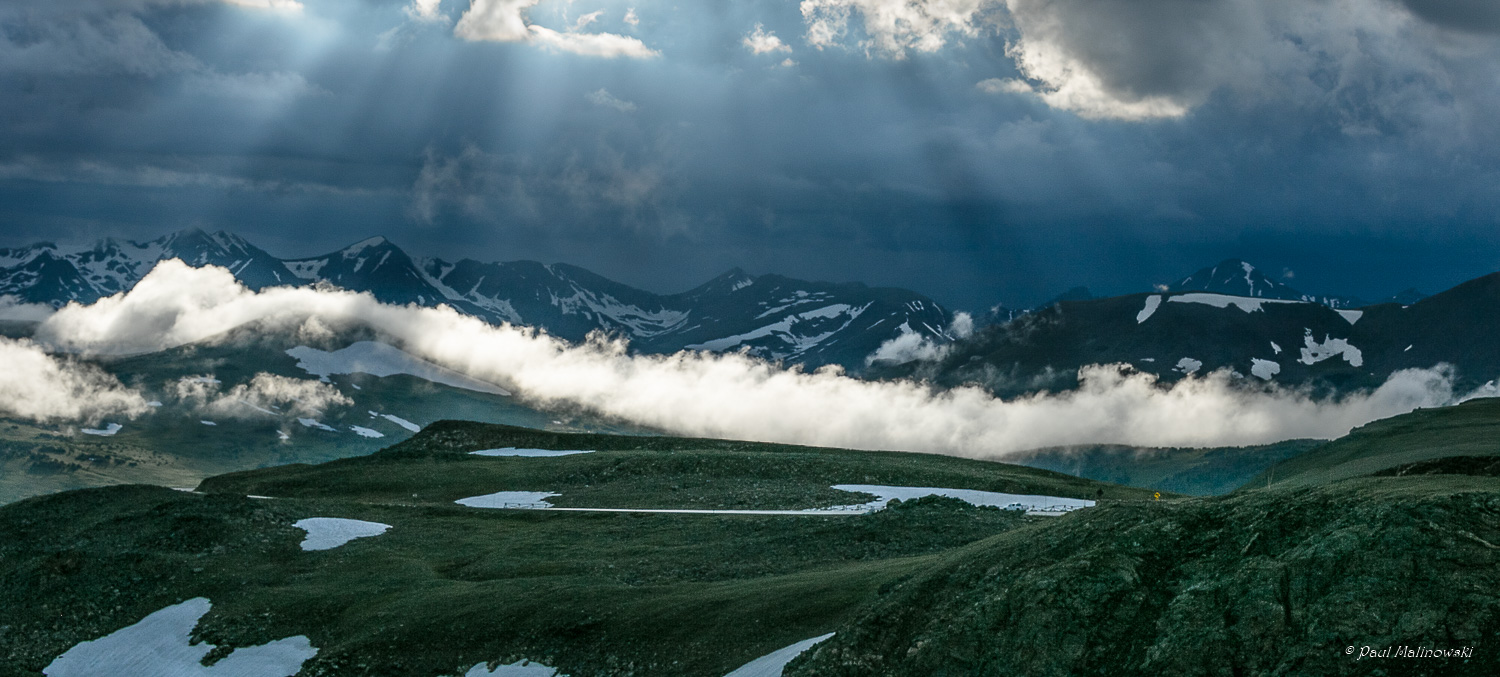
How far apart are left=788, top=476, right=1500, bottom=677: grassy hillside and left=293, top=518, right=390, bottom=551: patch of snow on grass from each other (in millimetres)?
46948

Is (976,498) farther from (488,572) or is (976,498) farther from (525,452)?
(525,452)

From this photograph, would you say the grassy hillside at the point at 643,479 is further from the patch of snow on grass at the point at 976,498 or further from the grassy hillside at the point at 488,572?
the patch of snow on grass at the point at 976,498

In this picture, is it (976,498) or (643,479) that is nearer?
(976,498)

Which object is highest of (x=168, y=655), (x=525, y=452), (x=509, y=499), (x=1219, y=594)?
(x=1219, y=594)

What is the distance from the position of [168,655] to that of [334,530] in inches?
928

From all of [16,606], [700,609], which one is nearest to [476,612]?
[700,609]

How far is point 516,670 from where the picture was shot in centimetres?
4356

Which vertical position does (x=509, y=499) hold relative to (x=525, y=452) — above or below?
below

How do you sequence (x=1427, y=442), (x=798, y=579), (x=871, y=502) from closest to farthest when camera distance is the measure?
(x=798, y=579) < (x=871, y=502) < (x=1427, y=442)

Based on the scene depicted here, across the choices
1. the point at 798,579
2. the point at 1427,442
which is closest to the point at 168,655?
the point at 798,579

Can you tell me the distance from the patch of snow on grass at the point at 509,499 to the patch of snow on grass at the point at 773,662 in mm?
58989

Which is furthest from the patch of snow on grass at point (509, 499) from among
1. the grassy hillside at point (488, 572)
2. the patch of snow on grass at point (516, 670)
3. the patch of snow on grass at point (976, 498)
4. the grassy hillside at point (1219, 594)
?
the grassy hillside at point (1219, 594)

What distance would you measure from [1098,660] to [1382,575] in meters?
7.51

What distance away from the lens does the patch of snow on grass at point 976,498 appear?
83375mm
